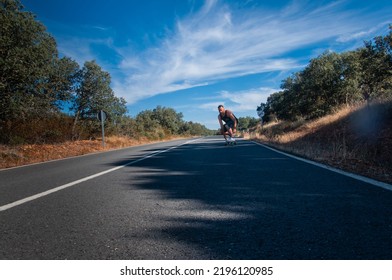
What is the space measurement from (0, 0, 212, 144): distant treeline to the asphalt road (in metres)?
10.3

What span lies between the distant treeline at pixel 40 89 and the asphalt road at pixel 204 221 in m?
10.3

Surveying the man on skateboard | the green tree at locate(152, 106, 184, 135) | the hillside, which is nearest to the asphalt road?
the hillside

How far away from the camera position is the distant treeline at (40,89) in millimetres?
12258

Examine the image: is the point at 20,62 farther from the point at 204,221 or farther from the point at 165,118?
the point at 165,118

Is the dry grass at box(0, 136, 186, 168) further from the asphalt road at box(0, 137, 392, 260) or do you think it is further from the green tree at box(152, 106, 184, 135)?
the green tree at box(152, 106, 184, 135)

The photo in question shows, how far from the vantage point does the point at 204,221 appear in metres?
2.59

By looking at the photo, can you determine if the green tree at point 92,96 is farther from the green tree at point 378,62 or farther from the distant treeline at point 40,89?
the green tree at point 378,62

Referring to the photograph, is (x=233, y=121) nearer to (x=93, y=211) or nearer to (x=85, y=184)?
(x=85, y=184)

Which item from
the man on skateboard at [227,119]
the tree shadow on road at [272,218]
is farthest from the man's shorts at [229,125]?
the tree shadow on road at [272,218]

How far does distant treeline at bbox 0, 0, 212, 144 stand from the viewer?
12.3 metres

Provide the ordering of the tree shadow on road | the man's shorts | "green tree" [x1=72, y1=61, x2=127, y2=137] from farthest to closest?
"green tree" [x1=72, y1=61, x2=127, y2=137] → the man's shorts → the tree shadow on road

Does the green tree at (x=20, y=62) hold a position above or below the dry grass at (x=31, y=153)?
above

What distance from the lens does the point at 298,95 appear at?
25000mm
